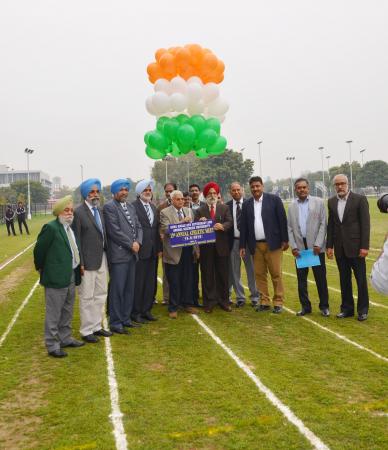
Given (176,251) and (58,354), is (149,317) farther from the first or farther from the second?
(58,354)

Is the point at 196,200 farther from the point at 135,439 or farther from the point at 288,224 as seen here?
the point at 135,439

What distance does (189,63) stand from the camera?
461 inches

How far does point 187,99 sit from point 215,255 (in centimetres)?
546

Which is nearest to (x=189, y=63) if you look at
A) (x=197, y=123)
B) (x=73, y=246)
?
(x=197, y=123)

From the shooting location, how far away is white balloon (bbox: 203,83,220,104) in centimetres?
1180

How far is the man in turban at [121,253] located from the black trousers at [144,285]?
35 cm

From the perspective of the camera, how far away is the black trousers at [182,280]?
746 cm

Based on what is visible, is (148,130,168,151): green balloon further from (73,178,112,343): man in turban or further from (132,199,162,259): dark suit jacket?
(73,178,112,343): man in turban

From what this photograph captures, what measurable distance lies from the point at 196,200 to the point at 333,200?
8.97 feet

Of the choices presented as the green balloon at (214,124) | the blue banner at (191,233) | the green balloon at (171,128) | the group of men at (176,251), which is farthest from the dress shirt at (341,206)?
the green balloon at (171,128)

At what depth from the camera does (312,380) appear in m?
4.50

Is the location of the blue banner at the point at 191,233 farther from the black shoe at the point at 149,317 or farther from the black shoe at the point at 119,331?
the black shoe at the point at 119,331

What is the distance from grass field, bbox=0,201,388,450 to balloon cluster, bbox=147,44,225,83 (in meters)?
7.31

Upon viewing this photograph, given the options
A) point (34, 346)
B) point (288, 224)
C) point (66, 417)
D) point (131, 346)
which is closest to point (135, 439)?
point (66, 417)
